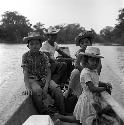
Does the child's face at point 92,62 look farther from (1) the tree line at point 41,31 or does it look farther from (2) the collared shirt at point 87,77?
(1) the tree line at point 41,31

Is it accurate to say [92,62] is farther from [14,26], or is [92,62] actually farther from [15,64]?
[14,26]

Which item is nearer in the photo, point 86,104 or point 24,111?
point 86,104

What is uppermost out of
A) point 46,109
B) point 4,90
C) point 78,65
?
point 78,65

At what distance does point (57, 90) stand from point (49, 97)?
0.91 ft

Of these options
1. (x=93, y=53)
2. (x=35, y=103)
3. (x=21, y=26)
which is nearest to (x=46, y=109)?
(x=35, y=103)

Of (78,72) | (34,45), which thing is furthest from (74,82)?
(34,45)

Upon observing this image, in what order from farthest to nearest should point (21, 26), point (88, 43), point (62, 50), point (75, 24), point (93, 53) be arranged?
point (21, 26) → point (75, 24) → point (62, 50) → point (88, 43) → point (93, 53)

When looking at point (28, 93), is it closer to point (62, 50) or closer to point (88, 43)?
point (88, 43)

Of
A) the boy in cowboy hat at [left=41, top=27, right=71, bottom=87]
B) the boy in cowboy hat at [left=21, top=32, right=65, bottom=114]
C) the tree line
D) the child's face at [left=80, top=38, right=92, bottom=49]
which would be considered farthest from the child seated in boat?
the tree line

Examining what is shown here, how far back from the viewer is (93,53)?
4.63 m

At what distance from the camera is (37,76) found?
5.47 m

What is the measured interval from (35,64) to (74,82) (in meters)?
0.74

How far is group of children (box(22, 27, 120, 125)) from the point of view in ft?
15.2

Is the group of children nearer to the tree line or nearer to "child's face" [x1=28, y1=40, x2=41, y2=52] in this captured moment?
"child's face" [x1=28, y1=40, x2=41, y2=52]
